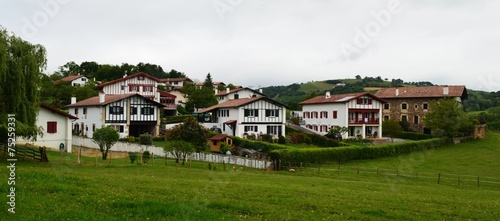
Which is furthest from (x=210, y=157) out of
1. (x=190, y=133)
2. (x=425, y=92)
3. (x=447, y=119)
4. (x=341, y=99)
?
(x=425, y=92)

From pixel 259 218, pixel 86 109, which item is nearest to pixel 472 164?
pixel 259 218

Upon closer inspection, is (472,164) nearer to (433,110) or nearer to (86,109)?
(433,110)

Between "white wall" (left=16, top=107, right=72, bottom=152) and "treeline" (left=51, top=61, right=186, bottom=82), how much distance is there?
5838 cm

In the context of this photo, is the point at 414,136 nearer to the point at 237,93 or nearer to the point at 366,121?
the point at 366,121

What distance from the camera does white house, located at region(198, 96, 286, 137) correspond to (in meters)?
54.7

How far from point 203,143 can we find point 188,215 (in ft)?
91.5

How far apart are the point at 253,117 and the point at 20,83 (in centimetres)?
3494

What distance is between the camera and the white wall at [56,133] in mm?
38906

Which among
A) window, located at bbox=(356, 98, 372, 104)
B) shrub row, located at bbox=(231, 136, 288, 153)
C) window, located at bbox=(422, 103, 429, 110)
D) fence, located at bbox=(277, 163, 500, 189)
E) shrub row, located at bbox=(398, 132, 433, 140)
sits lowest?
fence, located at bbox=(277, 163, 500, 189)

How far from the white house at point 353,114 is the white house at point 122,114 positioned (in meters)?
25.8

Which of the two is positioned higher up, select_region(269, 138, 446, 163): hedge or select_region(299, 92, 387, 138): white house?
select_region(299, 92, 387, 138): white house

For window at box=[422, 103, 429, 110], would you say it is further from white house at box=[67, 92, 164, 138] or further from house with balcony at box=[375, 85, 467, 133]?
white house at box=[67, 92, 164, 138]

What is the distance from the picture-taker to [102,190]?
1408 cm

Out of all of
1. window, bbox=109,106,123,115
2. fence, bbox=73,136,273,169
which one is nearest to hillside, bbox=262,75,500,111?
window, bbox=109,106,123,115
